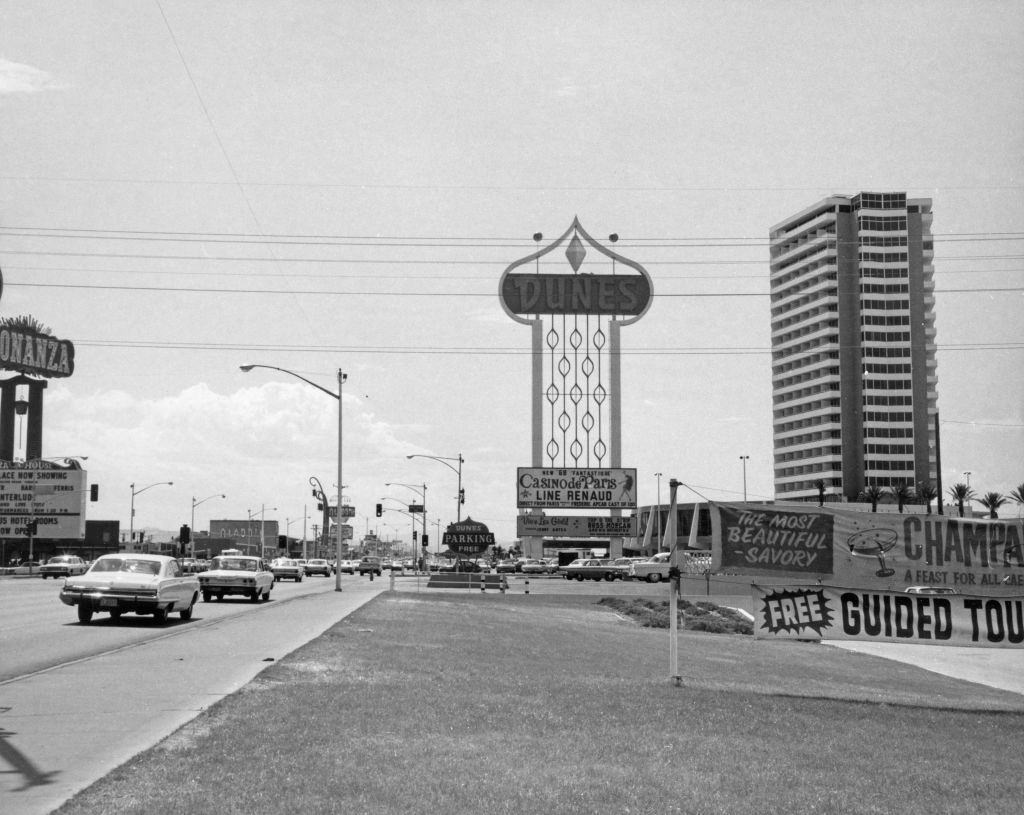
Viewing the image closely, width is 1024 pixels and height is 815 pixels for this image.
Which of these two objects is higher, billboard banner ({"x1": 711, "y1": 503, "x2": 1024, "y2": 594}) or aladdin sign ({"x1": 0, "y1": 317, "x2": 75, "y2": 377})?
aladdin sign ({"x1": 0, "y1": 317, "x2": 75, "y2": 377})

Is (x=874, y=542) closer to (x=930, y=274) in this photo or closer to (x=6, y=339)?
(x=6, y=339)

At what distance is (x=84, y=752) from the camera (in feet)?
29.6

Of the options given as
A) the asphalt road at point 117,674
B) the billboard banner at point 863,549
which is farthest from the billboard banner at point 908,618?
the asphalt road at point 117,674

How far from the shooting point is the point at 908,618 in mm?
14852

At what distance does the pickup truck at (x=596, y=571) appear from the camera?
70.5m

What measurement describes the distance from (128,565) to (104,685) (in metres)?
12.4

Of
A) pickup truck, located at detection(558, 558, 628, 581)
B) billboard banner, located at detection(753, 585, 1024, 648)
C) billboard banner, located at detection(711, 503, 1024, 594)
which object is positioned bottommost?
pickup truck, located at detection(558, 558, 628, 581)

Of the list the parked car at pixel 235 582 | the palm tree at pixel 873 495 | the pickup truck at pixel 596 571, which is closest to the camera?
the parked car at pixel 235 582

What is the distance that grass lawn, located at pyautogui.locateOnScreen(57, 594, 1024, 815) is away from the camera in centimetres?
749

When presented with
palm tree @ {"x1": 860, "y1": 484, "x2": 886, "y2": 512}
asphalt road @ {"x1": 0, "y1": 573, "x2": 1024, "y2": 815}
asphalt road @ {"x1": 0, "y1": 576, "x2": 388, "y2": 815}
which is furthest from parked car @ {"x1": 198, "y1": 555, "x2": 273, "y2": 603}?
palm tree @ {"x1": 860, "y1": 484, "x2": 886, "y2": 512}

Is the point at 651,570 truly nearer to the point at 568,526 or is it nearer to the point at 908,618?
the point at 568,526

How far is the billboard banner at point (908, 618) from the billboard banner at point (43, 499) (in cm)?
9073

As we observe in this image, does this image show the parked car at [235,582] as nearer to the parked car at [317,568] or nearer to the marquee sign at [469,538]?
the marquee sign at [469,538]

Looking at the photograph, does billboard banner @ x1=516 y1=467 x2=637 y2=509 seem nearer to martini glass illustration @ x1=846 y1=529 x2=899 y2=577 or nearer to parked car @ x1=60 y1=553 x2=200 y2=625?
parked car @ x1=60 y1=553 x2=200 y2=625
